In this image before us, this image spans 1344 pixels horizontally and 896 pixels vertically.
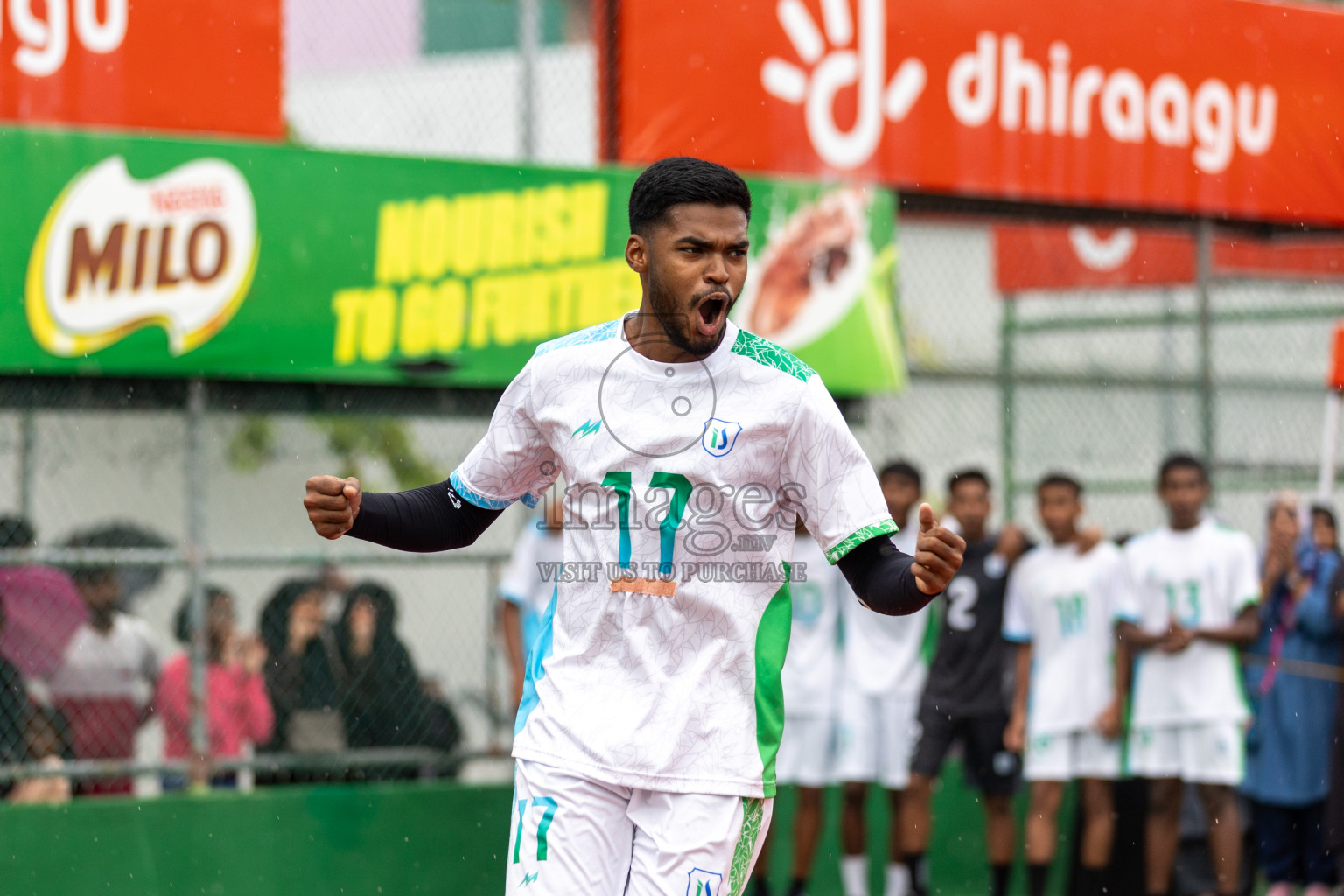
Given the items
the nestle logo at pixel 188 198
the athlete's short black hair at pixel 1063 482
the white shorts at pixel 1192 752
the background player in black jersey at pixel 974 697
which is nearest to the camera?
the nestle logo at pixel 188 198

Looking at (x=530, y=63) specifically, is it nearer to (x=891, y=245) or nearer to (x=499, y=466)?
(x=891, y=245)

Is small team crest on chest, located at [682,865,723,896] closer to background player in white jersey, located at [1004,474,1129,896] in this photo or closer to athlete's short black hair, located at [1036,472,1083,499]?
background player in white jersey, located at [1004,474,1129,896]

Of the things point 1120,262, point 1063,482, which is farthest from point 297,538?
point 1120,262

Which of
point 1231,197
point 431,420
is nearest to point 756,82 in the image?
point 431,420

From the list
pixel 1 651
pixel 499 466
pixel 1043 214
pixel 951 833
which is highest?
pixel 1043 214

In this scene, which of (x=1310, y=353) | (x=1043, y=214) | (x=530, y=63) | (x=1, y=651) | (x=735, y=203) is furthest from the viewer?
(x=1310, y=353)

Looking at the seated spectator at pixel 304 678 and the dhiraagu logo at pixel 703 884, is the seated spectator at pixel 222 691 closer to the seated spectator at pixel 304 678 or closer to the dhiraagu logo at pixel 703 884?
the seated spectator at pixel 304 678

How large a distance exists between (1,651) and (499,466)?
3.80 m

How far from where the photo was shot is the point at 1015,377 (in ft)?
27.6

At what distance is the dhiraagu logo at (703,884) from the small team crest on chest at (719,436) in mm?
811

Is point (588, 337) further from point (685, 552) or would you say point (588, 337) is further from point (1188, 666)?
point (1188, 666)

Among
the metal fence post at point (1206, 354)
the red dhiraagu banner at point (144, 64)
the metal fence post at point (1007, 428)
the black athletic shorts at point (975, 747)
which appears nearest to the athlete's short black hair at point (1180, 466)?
the metal fence post at point (1206, 354)

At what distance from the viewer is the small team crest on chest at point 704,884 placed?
10.3 feet

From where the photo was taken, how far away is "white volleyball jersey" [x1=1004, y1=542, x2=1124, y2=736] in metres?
7.85
